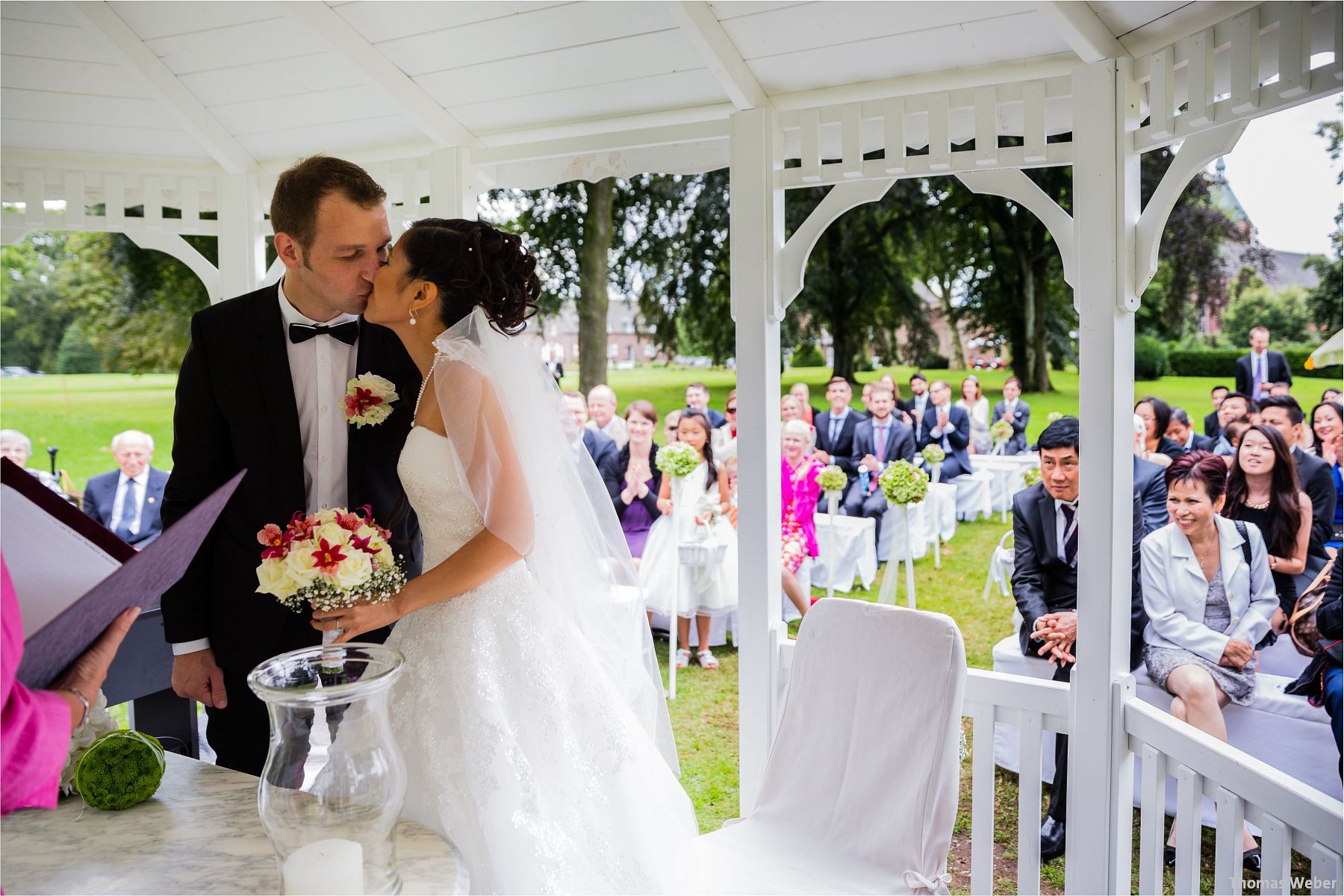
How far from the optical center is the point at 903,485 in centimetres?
650

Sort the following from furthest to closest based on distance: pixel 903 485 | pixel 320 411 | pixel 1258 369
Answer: pixel 1258 369 → pixel 903 485 → pixel 320 411

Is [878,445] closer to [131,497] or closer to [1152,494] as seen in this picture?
[1152,494]

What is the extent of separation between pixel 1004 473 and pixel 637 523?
5.67 metres

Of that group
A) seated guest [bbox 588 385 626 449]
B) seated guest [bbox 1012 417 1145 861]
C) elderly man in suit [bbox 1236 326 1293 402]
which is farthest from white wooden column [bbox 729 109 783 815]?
elderly man in suit [bbox 1236 326 1293 402]

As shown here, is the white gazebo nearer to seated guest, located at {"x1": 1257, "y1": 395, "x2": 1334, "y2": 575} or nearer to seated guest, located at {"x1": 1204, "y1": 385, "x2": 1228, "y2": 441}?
seated guest, located at {"x1": 1257, "y1": 395, "x2": 1334, "y2": 575}

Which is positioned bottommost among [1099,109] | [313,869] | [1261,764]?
[1261,764]

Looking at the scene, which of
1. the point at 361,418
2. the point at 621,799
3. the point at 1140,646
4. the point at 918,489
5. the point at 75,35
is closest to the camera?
the point at 621,799

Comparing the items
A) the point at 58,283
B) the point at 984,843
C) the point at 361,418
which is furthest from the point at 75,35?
the point at 58,283

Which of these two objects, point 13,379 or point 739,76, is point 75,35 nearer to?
point 739,76

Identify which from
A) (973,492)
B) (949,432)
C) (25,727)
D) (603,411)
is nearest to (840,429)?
(949,432)

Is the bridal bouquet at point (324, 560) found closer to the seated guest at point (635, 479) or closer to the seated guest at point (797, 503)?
the seated guest at point (797, 503)

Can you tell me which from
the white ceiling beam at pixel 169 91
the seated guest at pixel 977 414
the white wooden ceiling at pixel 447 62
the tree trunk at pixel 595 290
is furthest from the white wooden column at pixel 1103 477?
the seated guest at pixel 977 414

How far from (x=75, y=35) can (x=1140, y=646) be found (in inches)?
194

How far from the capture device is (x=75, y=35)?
3.40 m
